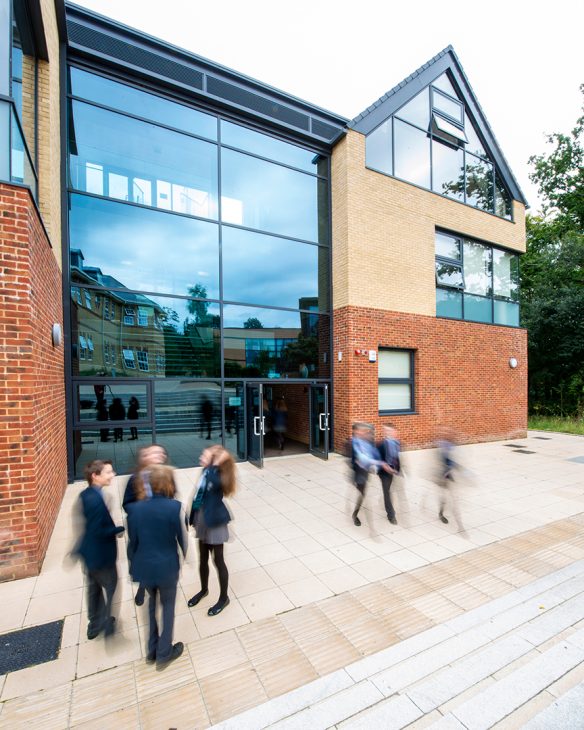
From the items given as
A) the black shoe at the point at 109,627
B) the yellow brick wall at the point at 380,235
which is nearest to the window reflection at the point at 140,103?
the yellow brick wall at the point at 380,235

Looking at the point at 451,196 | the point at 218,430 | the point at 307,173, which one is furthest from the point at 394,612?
the point at 451,196

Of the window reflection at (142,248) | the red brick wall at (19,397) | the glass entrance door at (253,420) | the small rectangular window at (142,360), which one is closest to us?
the red brick wall at (19,397)

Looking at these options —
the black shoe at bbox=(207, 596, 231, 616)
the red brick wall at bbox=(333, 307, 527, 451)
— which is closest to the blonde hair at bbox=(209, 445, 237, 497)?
the black shoe at bbox=(207, 596, 231, 616)

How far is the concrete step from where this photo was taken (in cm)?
222

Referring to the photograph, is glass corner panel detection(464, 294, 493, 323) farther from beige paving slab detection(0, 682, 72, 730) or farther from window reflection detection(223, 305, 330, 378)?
beige paving slab detection(0, 682, 72, 730)

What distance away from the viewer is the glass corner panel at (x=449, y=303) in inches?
421

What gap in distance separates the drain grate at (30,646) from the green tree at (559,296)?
22.8m

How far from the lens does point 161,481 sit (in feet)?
8.71

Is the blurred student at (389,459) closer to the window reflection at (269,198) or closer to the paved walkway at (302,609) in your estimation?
the paved walkway at (302,609)

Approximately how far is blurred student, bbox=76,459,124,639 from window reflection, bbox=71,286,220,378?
503 centimetres

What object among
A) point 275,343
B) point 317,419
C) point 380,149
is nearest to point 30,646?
point 275,343

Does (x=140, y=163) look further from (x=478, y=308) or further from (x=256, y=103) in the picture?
(x=478, y=308)

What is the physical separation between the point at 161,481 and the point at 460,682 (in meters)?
2.55

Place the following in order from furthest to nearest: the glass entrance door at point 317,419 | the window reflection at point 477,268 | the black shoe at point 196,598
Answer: the window reflection at point 477,268, the glass entrance door at point 317,419, the black shoe at point 196,598
